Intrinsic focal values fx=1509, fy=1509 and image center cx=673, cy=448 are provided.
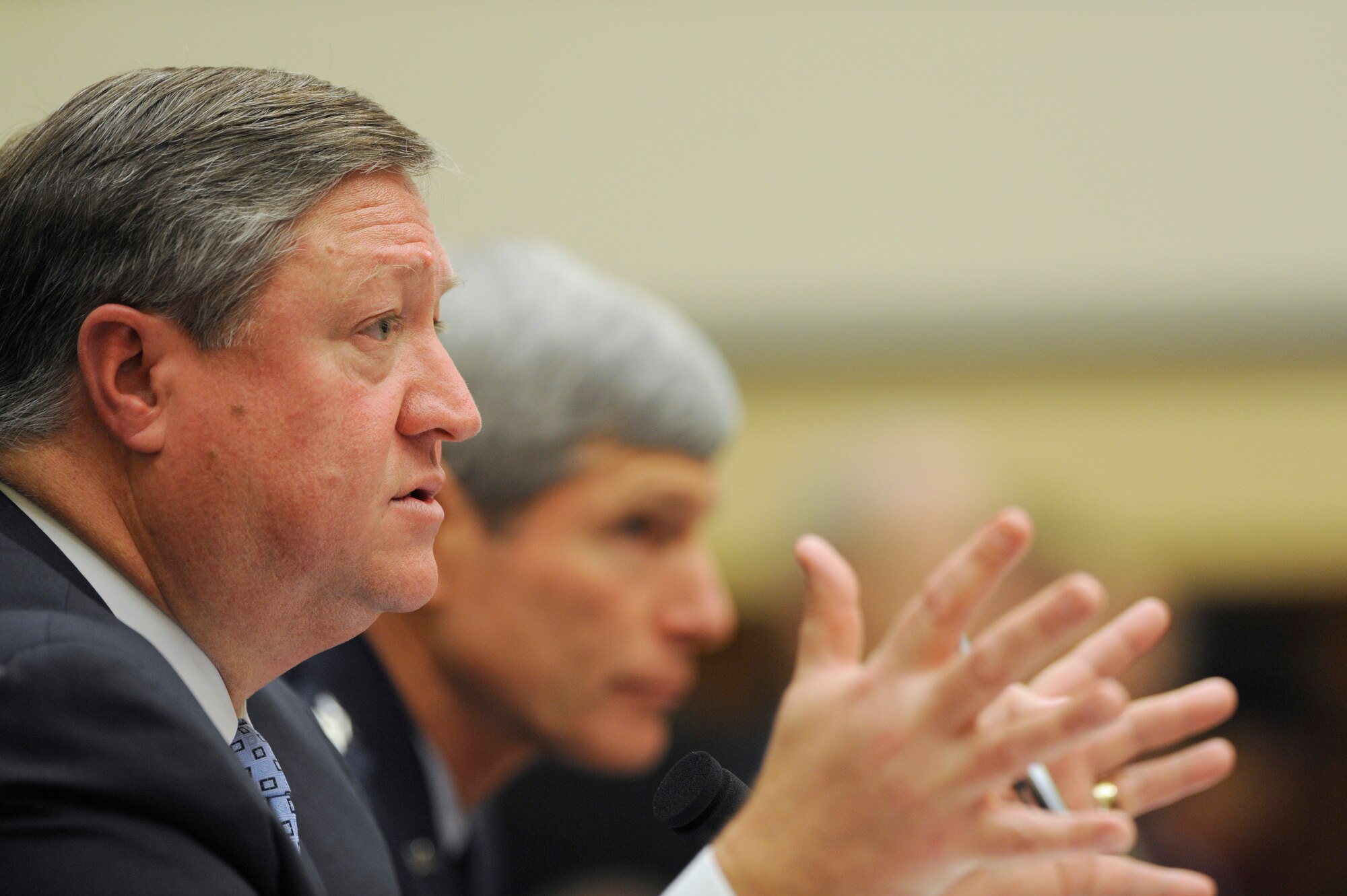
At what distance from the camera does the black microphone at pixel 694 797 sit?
4.33 ft

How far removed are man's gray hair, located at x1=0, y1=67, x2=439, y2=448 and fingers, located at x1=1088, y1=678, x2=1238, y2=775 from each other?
95 centimetres

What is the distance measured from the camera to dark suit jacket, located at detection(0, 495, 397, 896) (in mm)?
992

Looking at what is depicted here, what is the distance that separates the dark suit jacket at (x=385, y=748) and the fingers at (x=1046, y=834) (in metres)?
1.33

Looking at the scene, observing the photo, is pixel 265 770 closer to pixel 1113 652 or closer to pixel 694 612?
pixel 1113 652

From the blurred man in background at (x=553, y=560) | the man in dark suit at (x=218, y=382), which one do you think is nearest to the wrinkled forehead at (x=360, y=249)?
the man in dark suit at (x=218, y=382)

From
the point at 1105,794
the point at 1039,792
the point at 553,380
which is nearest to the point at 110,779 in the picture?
the point at 1039,792

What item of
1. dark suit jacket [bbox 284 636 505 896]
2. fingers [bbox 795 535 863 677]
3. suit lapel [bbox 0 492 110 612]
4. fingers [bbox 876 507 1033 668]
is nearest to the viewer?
suit lapel [bbox 0 492 110 612]

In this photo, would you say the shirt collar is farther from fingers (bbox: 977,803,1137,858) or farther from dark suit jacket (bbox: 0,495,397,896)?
fingers (bbox: 977,803,1137,858)

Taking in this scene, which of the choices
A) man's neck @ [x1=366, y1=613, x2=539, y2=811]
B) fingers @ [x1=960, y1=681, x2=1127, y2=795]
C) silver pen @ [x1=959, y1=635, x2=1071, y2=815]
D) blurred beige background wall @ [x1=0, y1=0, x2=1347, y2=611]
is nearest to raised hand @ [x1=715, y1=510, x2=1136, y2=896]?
fingers @ [x1=960, y1=681, x2=1127, y2=795]

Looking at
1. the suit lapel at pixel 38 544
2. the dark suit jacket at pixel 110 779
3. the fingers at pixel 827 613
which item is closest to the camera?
the dark suit jacket at pixel 110 779

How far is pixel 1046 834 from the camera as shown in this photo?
→ 4.15ft

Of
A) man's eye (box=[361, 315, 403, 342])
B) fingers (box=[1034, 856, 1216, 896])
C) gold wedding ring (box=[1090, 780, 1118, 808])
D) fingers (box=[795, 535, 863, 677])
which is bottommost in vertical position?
gold wedding ring (box=[1090, 780, 1118, 808])

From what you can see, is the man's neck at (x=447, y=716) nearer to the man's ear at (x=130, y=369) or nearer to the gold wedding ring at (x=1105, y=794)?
the gold wedding ring at (x=1105, y=794)

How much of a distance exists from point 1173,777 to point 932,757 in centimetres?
48
